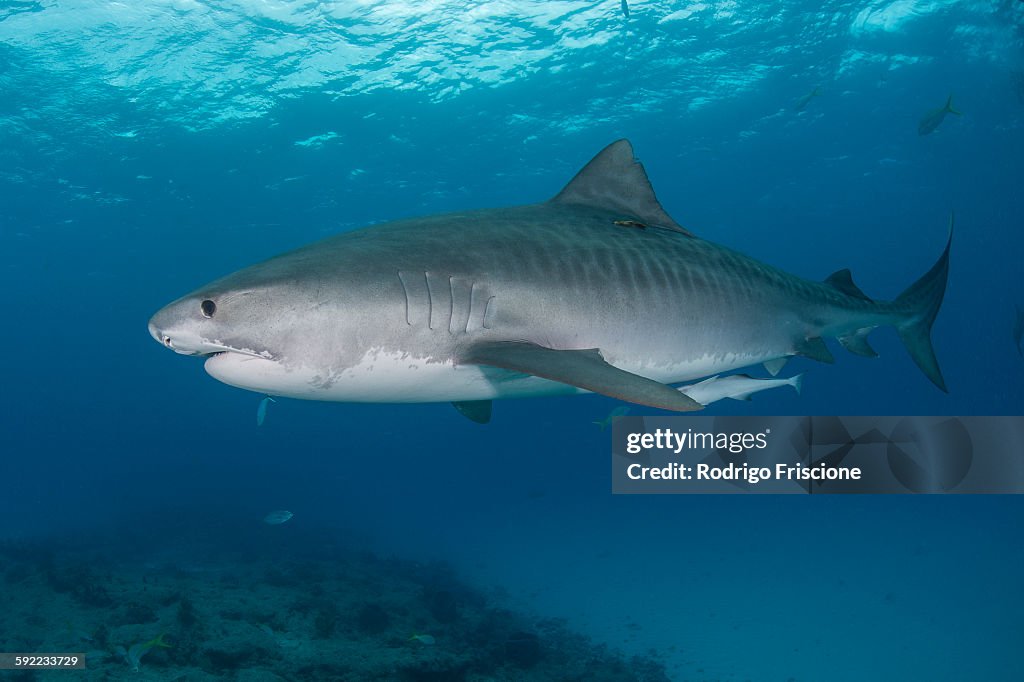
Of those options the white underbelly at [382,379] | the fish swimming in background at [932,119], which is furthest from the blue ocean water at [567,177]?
the fish swimming in background at [932,119]

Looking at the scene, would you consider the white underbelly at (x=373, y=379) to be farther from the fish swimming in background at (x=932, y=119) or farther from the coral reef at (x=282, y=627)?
the fish swimming in background at (x=932, y=119)

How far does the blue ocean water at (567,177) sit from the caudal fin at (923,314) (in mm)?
7543

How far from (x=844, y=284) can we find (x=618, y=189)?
270cm

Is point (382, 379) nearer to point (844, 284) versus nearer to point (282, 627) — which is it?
point (844, 284)

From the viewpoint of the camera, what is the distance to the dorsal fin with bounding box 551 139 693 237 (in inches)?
183

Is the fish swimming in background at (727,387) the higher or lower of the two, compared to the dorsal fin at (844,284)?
lower

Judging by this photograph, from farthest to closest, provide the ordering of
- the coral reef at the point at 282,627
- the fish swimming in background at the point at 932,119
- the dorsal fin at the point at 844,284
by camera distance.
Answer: the fish swimming in background at the point at 932,119 < the coral reef at the point at 282,627 < the dorsal fin at the point at 844,284

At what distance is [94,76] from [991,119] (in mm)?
46144

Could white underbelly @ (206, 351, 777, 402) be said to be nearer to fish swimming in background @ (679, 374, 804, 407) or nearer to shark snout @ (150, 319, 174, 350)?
shark snout @ (150, 319, 174, 350)

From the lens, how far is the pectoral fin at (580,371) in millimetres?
2449

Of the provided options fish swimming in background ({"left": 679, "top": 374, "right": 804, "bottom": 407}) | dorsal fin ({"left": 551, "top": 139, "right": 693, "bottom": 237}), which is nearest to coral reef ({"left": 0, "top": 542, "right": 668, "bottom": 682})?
fish swimming in background ({"left": 679, "top": 374, "right": 804, "bottom": 407})

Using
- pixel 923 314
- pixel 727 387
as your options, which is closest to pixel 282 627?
pixel 727 387

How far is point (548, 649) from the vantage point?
12.5 m

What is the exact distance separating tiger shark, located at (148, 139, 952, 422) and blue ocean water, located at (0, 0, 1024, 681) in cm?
732
